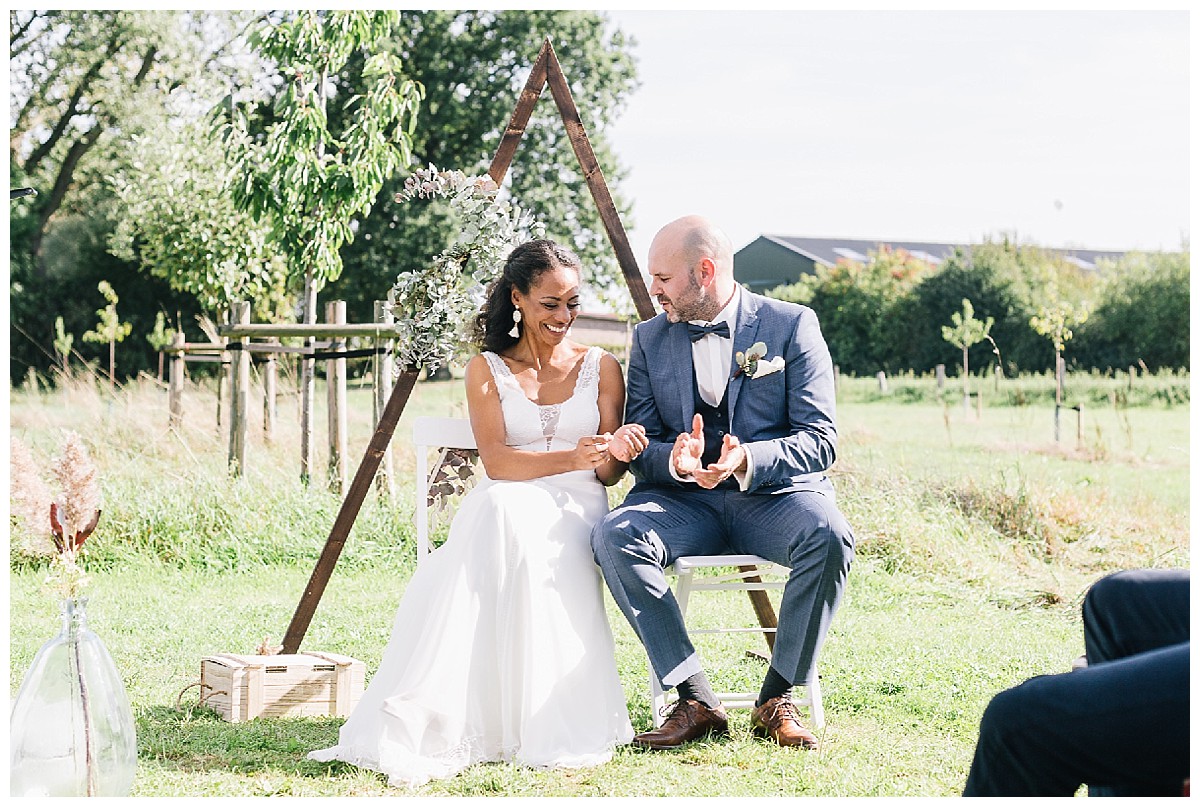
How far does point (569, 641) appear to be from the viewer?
3.19 m

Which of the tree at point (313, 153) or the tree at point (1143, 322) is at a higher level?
the tree at point (313, 153)

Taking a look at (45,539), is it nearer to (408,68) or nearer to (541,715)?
(541,715)

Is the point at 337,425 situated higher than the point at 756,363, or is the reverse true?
the point at 756,363

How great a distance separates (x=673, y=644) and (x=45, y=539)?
158 cm

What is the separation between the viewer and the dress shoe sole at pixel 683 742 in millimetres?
3176

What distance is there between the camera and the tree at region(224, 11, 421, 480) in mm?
7301

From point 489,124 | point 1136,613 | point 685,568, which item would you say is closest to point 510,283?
point 685,568

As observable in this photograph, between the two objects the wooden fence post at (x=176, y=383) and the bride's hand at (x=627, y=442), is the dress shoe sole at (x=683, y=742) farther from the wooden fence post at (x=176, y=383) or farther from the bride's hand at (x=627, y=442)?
the wooden fence post at (x=176, y=383)

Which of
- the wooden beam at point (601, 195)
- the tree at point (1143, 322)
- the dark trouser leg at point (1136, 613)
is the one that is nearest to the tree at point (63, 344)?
the wooden beam at point (601, 195)

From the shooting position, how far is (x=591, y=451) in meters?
3.42

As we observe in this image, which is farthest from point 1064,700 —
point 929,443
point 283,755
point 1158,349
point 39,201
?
point 39,201

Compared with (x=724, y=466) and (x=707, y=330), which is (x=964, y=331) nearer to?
(x=707, y=330)

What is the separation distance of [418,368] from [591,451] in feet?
2.53

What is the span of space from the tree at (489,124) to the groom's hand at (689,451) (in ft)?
55.6
